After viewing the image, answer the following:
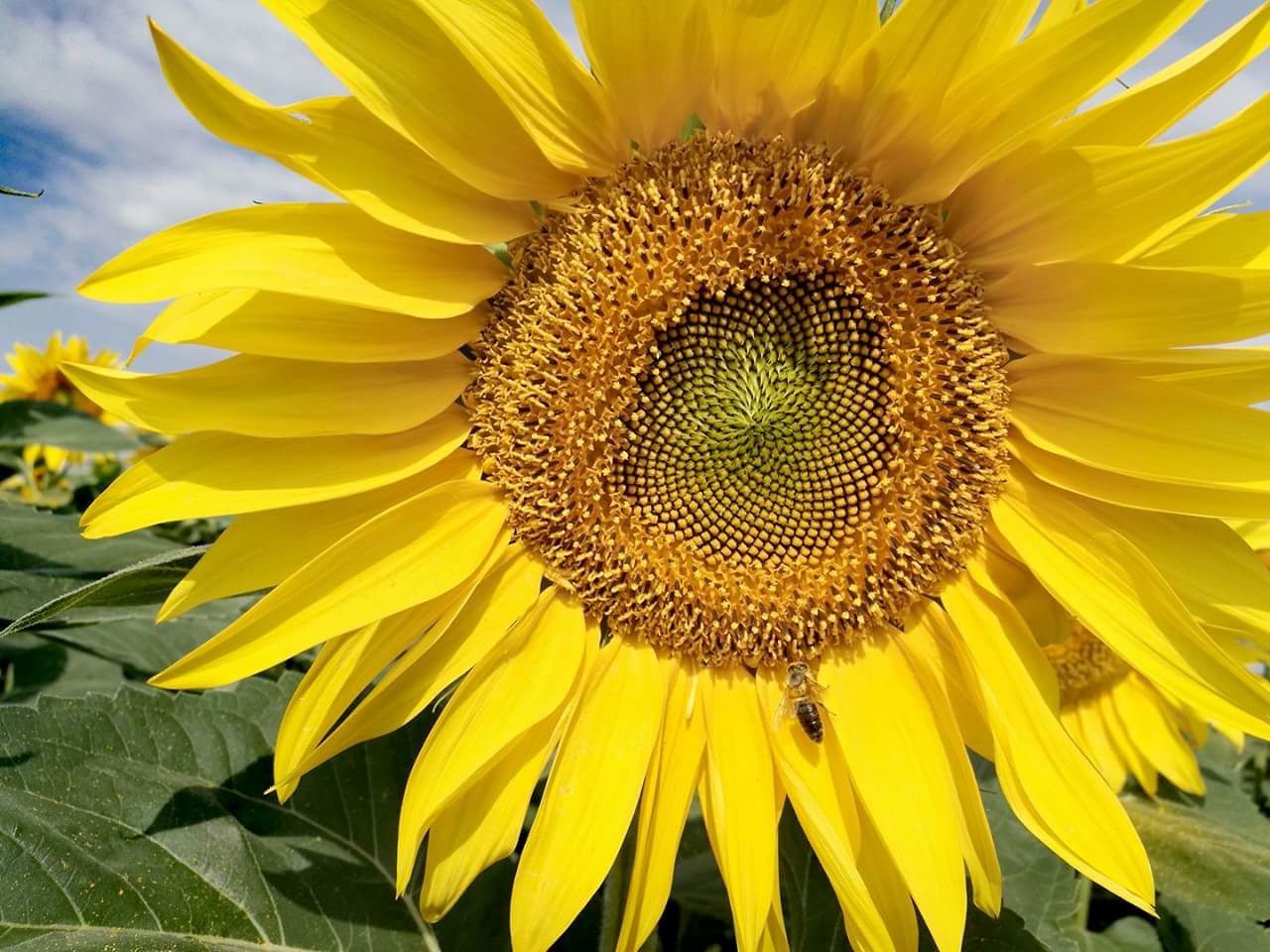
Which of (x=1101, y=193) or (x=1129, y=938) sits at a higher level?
(x=1101, y=193)

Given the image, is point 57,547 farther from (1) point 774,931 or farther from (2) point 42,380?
(2) point 42,380

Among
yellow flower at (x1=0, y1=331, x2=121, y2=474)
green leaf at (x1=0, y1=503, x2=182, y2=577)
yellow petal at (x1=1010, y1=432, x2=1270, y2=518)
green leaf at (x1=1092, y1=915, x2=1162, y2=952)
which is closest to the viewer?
yellow petal at (x1=1010, y1=432, x2=1270, y2=518)

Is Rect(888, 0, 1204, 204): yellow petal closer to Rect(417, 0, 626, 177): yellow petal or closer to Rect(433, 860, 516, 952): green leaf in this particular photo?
Rect(417, 0, 626, 177): yellow petal

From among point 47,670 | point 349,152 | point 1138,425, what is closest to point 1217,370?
point 1138,425

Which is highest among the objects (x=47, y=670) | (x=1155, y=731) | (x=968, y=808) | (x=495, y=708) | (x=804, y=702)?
(x=47, y=670)

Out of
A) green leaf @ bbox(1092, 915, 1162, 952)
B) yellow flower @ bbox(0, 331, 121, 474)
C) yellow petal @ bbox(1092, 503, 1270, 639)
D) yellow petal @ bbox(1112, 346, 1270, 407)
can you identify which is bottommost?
green leaf @ bbox(1092, 915, 1162, 952)

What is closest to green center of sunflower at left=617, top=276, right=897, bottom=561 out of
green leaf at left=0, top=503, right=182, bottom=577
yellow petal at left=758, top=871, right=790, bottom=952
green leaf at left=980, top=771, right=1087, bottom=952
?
yellow petal at left=758, top=871, right=790, bottom=952

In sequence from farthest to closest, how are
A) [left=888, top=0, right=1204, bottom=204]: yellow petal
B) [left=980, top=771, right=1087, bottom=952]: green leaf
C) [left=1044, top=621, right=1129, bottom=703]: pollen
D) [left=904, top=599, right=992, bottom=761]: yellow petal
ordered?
[left=1044, top=621, right=1129, bottom=703]: pollen, [left=980, top=771, right=1087, bottom=952]: green leaf, [left=904, top=599, right=992, bottom=761]: yellow petal, [left=888, top=0, right=1204, bottom=204]: yellow petal

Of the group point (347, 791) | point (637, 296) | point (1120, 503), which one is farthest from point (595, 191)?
point (347, 791)
